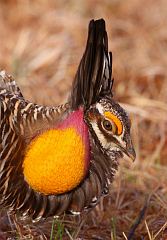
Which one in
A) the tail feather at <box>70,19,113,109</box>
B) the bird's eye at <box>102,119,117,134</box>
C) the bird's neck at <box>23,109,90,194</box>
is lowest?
the bird's neck at <box>23,109,90,194</box>

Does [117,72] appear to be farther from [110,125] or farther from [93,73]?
[110,125]

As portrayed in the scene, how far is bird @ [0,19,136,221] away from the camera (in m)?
3.65

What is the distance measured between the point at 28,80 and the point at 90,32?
10.1 ft

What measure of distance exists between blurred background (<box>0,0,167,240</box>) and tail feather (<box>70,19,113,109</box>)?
75 cm

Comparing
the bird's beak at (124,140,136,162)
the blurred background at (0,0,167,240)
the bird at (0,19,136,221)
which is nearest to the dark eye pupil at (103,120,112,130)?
the bird at (0,19,136,221)

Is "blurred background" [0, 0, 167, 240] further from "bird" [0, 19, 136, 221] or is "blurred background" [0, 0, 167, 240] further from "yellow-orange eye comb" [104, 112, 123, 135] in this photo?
"yellow-orange eye comb" [104, 112, 123, 135]

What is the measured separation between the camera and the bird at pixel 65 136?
3648 millimetres

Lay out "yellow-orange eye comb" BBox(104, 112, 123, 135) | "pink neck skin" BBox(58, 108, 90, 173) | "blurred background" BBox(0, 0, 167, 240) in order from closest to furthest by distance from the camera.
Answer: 1. "yellow-orange eye comb" BBox(104, 112, 123, 135)
2. "pink neck skin" BBox(58, 108, 90, 173)
3. "blurred background" BBox(0, 0, 167, 240)

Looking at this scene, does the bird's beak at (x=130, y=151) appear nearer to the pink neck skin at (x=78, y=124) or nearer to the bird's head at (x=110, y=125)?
the bird's head at (x=110, y=125)

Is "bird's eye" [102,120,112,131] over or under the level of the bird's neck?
over

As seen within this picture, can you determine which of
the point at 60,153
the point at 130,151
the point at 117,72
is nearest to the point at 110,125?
the point at 130,151

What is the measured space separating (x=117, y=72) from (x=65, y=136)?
12.3ft

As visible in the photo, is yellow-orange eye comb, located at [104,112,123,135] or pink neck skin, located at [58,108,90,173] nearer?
yellow-orange eye comb, located at [104,112,123,135]

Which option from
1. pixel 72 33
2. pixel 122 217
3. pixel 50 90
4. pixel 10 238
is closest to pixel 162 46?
pixel 72 33
